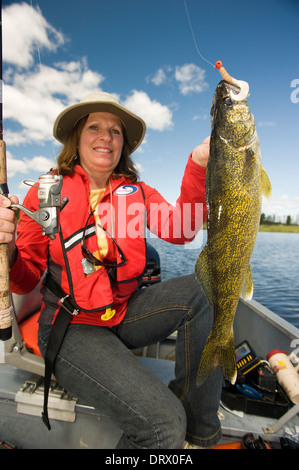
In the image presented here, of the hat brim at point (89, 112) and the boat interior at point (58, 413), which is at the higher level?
the hat brim at point (89, 112)

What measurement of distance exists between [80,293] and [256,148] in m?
1.55

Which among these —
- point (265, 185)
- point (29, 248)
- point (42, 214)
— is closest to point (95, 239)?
point (29, 248)

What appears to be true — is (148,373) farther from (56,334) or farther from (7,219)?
(7,219)

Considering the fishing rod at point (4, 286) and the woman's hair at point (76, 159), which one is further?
the woman's hair at point (76, 159)

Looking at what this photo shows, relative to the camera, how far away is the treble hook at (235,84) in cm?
151

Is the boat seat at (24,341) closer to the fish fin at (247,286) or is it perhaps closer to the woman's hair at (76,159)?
the woman's hair at (76,159)

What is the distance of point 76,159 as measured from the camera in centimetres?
272

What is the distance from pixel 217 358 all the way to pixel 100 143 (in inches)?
77.9

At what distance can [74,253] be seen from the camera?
7.31 feet

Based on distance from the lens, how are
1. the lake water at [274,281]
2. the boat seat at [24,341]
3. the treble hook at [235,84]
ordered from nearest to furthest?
1. the treble hook at [235,84]
2. the boat seat at [24,341]
3. the lake water at [274,281]

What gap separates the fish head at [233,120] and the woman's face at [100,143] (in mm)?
1198

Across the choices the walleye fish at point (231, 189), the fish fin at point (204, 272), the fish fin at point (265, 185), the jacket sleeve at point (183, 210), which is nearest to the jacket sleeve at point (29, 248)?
the jacket sleeve at point (183, 210)

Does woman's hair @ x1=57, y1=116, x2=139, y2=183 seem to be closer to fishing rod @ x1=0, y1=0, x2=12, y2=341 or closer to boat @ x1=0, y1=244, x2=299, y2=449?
fishing rod @ x1=0, y1=0, x2=12, y2=341
